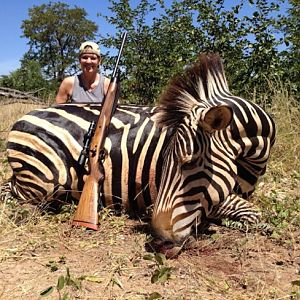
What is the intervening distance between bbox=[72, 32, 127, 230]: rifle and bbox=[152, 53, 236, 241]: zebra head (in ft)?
1.93

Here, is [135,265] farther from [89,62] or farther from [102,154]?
[89,62]

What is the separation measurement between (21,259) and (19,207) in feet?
2.48

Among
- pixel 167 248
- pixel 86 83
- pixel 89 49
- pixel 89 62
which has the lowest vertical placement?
pixel 167 248

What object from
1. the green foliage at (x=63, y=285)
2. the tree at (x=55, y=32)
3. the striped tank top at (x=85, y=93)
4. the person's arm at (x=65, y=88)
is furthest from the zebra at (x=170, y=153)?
the tree at (x=55, y=32)

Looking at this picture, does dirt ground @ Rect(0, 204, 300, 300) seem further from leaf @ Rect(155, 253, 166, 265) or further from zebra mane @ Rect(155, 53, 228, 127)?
zebra mane @ Rect(155, 53, 228, 127)

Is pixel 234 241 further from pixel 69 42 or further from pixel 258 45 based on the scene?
pixel 69 42

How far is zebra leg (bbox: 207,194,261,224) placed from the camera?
8.93 feet

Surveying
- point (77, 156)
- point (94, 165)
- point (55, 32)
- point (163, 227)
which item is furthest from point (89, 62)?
point (55, 32)

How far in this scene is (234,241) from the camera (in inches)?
98.0

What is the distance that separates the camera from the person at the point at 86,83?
4.37 m

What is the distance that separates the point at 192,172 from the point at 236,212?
0.61 meters

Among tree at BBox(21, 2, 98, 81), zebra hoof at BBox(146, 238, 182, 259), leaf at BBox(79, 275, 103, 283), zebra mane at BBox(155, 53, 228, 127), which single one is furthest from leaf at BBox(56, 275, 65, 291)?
tree at BBox(21, 2, 98, 81)

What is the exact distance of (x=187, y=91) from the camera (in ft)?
8.49

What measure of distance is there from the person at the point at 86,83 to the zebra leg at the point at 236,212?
6.77 ft
